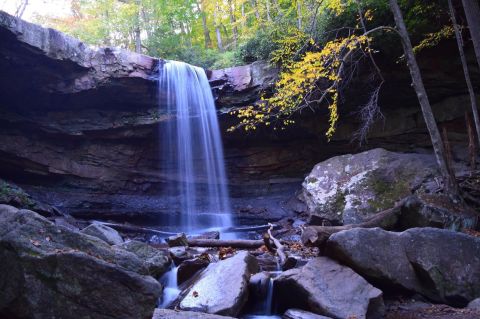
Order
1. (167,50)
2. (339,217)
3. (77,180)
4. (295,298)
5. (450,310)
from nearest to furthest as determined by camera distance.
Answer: (450,310)
(295,298)
(339,217)
(77,180)
(167,50)

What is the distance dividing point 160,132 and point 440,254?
11561 millimetres

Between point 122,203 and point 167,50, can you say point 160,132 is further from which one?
point 167,50

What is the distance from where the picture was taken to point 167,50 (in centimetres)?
1950

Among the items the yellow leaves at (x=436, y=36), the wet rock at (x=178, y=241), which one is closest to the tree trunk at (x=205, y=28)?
the yellow leaves at (x=436, y=36)

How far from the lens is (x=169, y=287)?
239 inches

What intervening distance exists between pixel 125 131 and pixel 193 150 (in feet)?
9.14

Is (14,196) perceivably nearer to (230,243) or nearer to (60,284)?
(230,243)

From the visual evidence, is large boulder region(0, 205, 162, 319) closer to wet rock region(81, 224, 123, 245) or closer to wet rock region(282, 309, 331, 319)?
wet rock region(282, 309, 331, 319)

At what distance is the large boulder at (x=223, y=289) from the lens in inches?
186

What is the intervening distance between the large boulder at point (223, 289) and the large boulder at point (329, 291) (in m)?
0.55

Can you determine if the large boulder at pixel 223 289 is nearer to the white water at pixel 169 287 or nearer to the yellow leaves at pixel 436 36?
the white water at pixel 169 287

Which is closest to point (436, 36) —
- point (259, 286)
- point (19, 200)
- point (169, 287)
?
point (259, 286)

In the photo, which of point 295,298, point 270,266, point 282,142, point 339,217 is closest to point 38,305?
point 295,298

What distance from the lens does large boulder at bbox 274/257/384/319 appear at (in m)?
4.53
